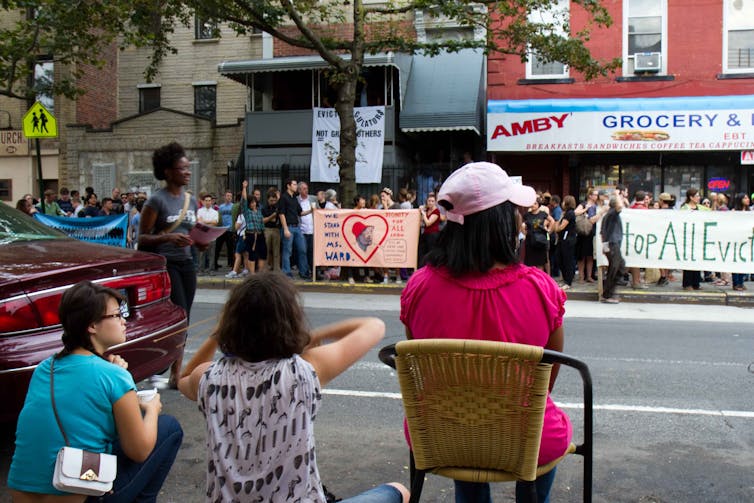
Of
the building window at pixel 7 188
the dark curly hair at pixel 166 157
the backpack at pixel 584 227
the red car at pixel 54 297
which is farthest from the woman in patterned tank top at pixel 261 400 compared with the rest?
the building window at pixel 7 188

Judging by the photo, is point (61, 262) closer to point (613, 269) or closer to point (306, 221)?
point (613, 269)

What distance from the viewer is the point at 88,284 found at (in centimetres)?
271

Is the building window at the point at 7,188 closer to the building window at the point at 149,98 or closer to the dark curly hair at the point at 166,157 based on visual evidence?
the building window at the point at 149,98

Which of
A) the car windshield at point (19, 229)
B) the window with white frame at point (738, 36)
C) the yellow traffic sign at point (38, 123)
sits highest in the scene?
the window with white frame at point (738, 36)

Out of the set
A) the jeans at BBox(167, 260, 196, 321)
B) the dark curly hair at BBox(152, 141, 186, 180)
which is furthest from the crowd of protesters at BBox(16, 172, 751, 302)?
the dark curly hair at BBox(152, 141, 186, 180)

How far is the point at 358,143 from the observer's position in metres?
18.6

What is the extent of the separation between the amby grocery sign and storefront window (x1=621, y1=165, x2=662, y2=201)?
125 centimetres

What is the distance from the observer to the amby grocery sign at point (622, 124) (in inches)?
677

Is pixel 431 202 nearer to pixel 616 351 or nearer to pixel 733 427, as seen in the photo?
pixel 616 351

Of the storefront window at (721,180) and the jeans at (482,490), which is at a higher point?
the storefront window at (721,180)

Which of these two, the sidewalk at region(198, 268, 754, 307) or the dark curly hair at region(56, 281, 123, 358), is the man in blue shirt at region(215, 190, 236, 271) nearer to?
the sidewalk at region(198, 268, 754, 307)

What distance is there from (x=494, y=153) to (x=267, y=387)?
17.8 meters

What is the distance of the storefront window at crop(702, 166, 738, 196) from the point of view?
1828 cm

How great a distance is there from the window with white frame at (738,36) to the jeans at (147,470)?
743 inches
